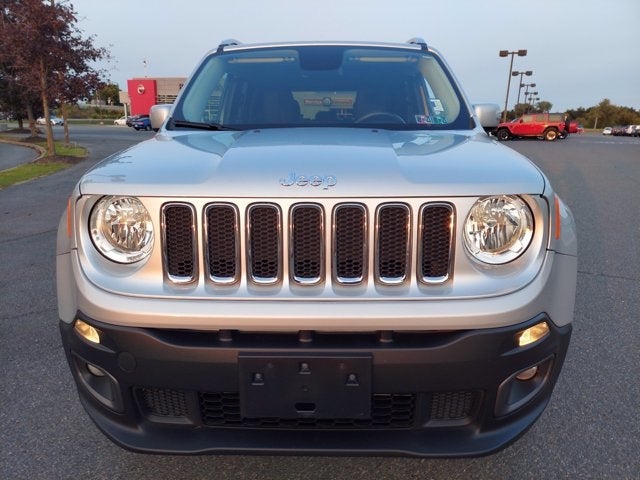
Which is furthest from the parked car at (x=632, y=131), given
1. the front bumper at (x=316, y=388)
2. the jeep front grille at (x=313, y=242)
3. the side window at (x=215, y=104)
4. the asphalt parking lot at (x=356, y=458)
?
the jeep front grille at (x=313, y=242)

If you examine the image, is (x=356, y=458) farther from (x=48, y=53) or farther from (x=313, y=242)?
(x=48, y=53)

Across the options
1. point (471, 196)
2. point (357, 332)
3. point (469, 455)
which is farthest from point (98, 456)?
point (471, 196)

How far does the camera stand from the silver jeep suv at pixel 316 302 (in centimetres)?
169

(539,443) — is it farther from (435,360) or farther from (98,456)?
(98,456)

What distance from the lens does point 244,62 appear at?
3.39m

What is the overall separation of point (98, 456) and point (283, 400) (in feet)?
3.81

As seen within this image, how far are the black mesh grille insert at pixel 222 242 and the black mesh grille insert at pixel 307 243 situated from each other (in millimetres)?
196

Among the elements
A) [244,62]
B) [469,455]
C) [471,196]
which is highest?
[244,62]

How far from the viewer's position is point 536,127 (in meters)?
33.4

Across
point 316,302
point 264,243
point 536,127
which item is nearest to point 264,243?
point 264,243

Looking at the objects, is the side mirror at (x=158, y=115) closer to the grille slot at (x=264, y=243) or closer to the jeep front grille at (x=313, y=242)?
the jeep front grille at (x=313, y=242)

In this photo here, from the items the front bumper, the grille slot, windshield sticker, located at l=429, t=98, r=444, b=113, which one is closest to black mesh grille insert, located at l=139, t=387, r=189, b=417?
the front bumper

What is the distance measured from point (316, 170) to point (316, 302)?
0.45m

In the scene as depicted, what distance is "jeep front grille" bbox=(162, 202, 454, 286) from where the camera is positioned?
1732 mm
